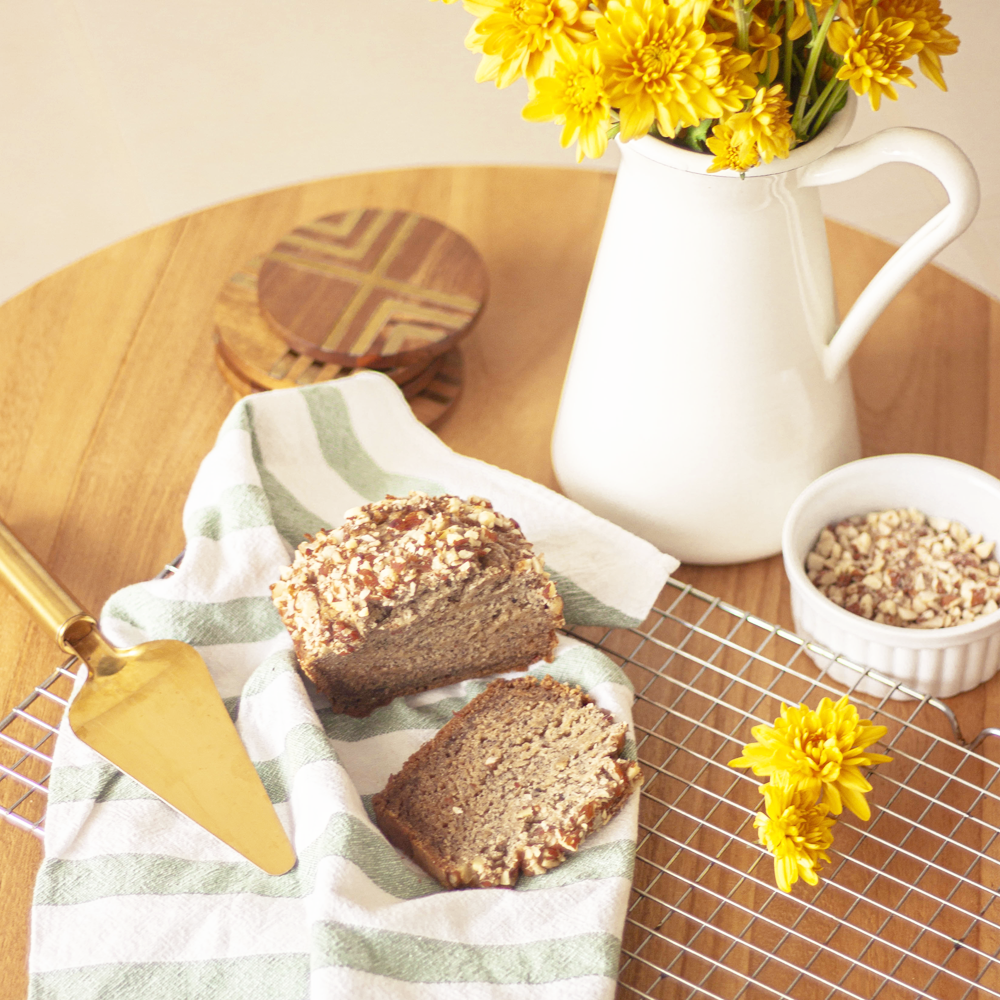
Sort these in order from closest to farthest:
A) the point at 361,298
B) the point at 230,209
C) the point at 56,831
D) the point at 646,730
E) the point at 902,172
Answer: the point at 56,831 → the point at 646,730 → the point at 361,298 → the point at 230,209 → the point at 902,172

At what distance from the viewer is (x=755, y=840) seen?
926 mm

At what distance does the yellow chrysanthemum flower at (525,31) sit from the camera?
770mm

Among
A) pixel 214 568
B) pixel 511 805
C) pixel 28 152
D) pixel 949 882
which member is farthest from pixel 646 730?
pixel 28 152

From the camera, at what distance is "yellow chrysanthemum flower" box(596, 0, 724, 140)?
0.74 metres

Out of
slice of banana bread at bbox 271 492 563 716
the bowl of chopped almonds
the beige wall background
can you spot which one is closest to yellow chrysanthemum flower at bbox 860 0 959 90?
the bowl of chopped almonds

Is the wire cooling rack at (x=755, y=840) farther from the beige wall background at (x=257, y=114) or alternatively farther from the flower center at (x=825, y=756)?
the beige wall background at (x=257, y=114)

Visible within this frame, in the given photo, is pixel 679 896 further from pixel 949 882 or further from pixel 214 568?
pixel 214 568

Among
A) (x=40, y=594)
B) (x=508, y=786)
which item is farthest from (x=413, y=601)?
(x=40, y=594)

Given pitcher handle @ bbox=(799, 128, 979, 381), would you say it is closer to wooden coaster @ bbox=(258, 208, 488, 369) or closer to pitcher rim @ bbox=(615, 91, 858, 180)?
pitcher rim @ bbox=(615, 91, 858, 180)

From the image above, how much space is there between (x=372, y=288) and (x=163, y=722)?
56 cm

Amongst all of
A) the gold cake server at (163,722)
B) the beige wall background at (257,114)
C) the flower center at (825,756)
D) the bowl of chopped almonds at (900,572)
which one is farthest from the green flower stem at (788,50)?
the beige wall background at (257,114)

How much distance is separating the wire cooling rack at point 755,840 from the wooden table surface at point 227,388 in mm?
69

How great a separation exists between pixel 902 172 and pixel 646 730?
2156mm

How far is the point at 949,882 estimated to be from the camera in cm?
90
